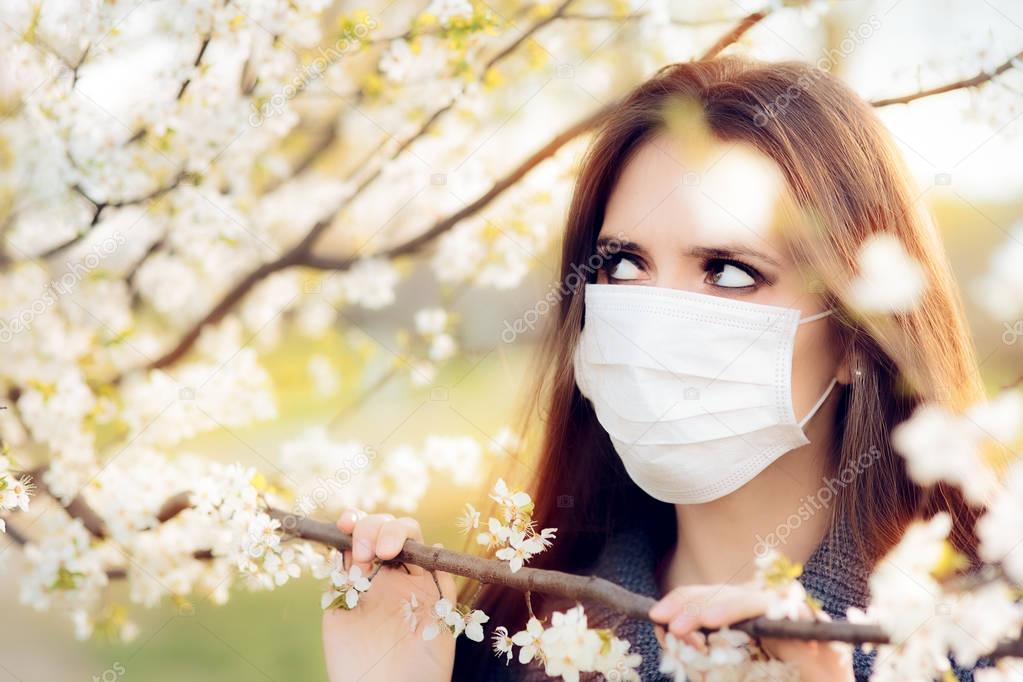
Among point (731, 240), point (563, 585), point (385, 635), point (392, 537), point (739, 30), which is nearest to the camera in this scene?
point (563, 585)

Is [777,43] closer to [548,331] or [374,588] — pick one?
[548,331]

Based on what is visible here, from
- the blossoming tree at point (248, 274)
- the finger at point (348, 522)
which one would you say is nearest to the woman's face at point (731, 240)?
the blossoming tree at point (248, 274)

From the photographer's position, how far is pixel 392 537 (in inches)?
50.2

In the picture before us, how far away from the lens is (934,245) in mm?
1486

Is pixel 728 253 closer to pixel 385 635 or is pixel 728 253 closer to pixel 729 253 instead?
pixel 729 253

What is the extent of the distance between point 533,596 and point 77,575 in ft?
2.78

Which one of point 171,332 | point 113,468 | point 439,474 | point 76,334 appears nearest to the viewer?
point 113,468

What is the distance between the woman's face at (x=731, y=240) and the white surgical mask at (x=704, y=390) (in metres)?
0.02

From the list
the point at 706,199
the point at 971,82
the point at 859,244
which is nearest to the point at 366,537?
the point at 706,199

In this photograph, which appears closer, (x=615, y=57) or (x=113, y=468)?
(x=113, y=468)

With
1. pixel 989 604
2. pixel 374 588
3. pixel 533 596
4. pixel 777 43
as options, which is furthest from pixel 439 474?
pixel 989 604

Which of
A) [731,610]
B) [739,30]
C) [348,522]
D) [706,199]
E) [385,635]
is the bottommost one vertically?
[385,635]

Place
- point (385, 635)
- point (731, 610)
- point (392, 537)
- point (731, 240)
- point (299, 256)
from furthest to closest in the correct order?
point (299, 256)
point (385, 635)
point (731, 240)
point (392, 537)
point (731, 610)

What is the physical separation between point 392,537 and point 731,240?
68 centimetres
